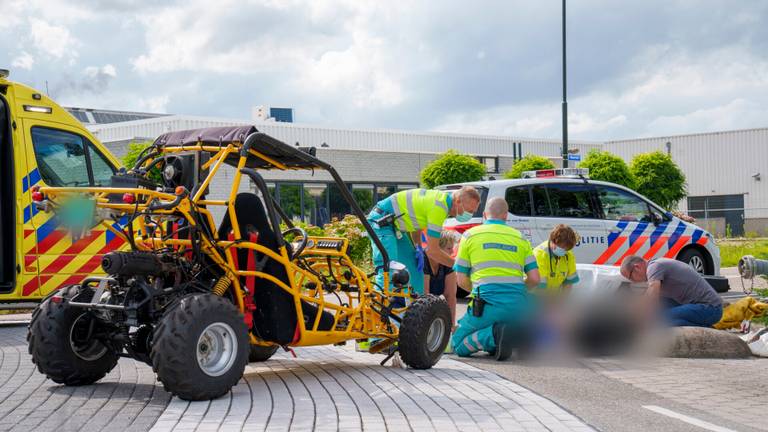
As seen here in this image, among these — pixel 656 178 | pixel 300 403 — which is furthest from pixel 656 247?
pixel 656 178

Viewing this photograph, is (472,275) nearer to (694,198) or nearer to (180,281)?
(180,281)

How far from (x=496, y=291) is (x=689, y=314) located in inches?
90.6

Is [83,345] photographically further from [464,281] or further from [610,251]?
[610,251]

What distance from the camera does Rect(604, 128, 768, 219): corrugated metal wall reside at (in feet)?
185

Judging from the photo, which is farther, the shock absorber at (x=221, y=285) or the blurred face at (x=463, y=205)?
the blurred face at (x=463, y=205)

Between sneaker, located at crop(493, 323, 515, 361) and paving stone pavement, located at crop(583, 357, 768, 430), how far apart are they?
717 mm

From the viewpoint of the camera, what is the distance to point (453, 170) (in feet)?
120

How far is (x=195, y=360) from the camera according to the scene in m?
6.20

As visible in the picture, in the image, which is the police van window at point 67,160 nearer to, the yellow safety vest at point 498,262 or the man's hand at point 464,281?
the man's hand at point 464,281

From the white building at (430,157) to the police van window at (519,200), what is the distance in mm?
21183

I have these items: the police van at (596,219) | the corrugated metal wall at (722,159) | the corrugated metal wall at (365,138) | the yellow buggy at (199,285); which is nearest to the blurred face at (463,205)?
the yellow buggy at (199,285)

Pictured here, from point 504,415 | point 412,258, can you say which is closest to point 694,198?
point 412,258

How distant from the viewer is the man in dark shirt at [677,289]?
33.2 feet

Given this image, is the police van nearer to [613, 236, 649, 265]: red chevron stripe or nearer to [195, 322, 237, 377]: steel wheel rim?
[613, 236, 649, 265]: red chevron stripe
